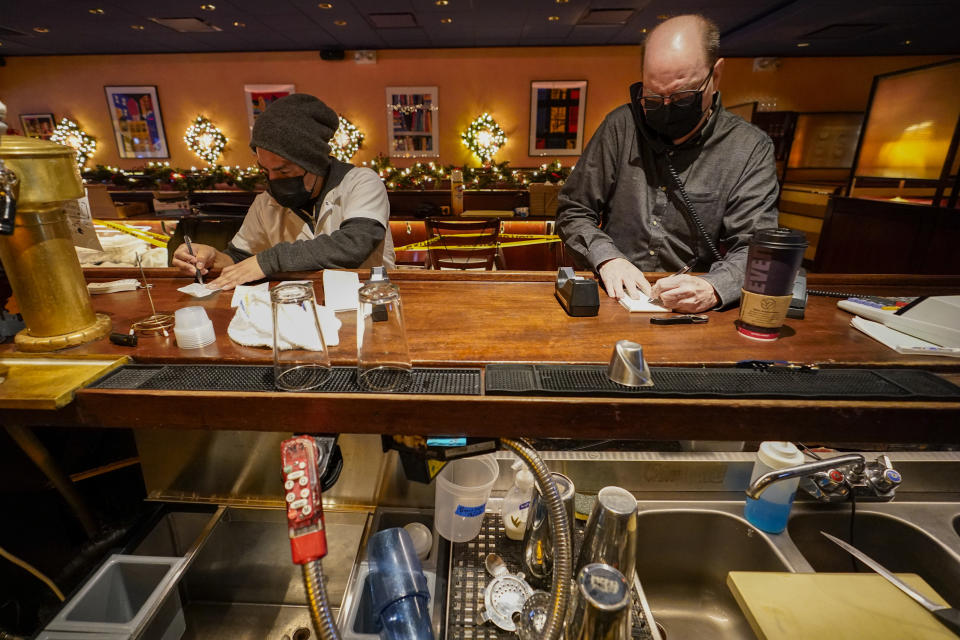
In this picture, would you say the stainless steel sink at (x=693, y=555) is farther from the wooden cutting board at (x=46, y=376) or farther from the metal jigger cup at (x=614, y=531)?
the wooden cutting board at (x=46, y=376)

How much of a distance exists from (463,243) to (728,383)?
10.3 ft

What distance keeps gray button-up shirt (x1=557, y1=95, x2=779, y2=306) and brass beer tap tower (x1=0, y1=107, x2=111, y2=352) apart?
1.40 metres

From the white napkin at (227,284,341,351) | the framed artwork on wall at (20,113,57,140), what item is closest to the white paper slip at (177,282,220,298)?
the white napkin at (227,284,341,351)

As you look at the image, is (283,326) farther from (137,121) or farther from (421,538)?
(137,121)

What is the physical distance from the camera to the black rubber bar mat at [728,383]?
0.82 metres

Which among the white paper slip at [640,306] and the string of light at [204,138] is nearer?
the white paper slip at [640,306]

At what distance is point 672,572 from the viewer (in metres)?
1.24

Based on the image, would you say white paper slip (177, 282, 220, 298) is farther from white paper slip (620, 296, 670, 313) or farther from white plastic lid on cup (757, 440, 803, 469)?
white plastic lid on cup (757, 440, 803, 469)

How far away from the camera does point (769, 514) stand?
3.87 ft

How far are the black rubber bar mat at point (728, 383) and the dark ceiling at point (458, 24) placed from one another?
7.42 m

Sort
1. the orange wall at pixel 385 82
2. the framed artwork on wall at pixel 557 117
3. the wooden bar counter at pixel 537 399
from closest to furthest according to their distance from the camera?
1. the wooden bar counter at pixel 537 399
2. the orange wall at pixel 385 82
3. the framed artwork on wall at pixel 557 117

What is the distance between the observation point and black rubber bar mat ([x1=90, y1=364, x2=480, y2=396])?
2.76 ft

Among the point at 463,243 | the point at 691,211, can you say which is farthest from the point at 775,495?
the point at 463,243

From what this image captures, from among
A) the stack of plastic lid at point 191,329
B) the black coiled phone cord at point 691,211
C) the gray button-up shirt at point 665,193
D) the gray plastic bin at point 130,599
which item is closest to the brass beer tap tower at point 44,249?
the stack of plastic lid at point 191,329
